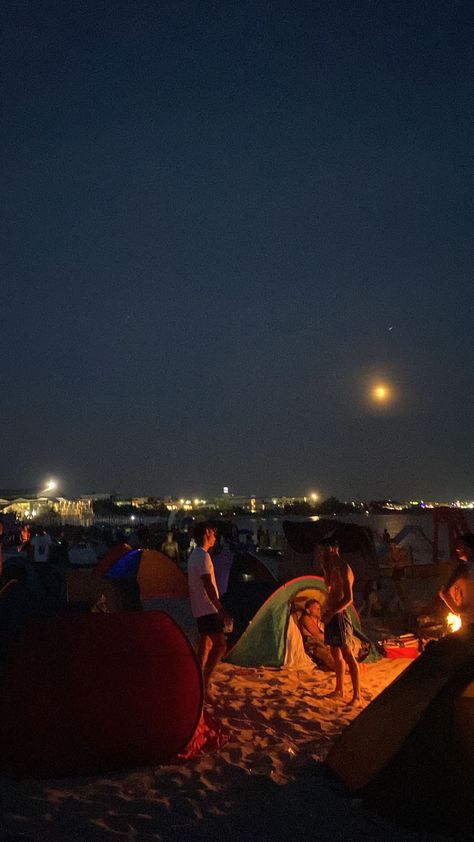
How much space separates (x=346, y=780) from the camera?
4801 millimetres

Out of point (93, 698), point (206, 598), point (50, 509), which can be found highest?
point (50, 509)

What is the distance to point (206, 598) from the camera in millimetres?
6789

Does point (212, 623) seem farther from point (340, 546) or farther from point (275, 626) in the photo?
point (340, 546)

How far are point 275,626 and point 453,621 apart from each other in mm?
2363

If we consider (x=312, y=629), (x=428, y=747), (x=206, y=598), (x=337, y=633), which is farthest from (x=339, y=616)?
(x=428, y=747)

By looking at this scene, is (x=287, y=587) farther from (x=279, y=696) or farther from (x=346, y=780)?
(x=346, y=780)

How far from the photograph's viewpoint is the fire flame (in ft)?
26.8

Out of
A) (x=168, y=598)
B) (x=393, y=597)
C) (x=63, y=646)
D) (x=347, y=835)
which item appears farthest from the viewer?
(x=393, y=597)

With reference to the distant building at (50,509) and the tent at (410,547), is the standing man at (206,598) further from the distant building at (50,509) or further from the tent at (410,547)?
the distant building at (50,509)

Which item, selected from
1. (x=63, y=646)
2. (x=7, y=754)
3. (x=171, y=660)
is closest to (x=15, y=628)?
(x=63, y=646)

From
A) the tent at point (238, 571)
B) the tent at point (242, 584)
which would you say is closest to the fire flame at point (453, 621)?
the tent at point (242, 584)

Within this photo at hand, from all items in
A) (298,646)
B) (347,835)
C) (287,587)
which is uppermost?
(287,587)

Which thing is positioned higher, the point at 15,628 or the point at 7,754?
the point at 15,628

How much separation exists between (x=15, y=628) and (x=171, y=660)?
1295 mm
